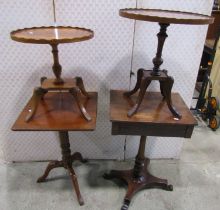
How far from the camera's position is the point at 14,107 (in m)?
1.73

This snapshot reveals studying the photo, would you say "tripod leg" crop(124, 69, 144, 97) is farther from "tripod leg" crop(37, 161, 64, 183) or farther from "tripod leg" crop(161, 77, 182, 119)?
"tripod leg" crop(37, 161, 64, 183)

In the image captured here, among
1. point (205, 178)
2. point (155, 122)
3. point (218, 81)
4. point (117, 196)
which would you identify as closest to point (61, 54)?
point (155, 122)

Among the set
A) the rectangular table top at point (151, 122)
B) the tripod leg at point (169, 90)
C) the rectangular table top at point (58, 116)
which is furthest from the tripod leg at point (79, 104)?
the tripod leg at point (169, 90)

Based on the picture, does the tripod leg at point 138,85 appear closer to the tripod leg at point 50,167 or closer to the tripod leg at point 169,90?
the tripod leg at point 169,90

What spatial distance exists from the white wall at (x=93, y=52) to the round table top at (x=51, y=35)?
0.49 ft

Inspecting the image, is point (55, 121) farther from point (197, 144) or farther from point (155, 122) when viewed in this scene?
point (197, 144)

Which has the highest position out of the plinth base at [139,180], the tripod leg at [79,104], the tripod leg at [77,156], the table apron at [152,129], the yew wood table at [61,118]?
the tripod leg at [79,104]

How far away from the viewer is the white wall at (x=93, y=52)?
144 centimetres

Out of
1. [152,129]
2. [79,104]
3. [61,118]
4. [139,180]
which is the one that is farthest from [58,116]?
[139,180]

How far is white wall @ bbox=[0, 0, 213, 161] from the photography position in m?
1.44

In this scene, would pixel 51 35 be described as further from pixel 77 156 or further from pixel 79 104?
pixel 77 156

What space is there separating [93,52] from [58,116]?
537 mm

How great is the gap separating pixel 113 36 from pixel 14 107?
0.92 m

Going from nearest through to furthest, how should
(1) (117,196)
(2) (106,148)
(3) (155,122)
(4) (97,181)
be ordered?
(3) (155,122) < (1) (117,196) < (4) (97,181) < (2) (106,148)
